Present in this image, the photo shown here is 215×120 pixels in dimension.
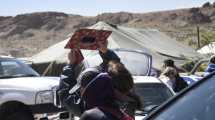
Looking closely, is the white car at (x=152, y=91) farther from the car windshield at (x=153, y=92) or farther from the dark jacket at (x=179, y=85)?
the dark jacket at (x=179, y=85)

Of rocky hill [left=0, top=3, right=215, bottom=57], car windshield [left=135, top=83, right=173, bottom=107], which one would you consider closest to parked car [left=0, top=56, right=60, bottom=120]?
car windshield [left=135, top=83, right=173, bottom=107]

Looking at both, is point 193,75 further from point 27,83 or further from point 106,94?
point 106,94

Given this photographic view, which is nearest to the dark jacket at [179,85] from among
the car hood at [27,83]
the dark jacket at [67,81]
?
the car hood at [27,83]

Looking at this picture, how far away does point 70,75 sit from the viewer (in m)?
9.54

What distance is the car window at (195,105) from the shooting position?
14.5ft

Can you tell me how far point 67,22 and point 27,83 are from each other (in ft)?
339

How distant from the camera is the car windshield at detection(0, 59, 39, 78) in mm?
12914

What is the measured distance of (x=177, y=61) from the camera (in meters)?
25.2

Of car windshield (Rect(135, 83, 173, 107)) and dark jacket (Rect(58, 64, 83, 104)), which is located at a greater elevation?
dark jacket (Rect(58, 64, 83, 104))

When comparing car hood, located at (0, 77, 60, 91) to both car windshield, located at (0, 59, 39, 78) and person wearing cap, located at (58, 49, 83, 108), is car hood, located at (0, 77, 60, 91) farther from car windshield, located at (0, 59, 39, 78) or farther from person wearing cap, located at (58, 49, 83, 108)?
person wearing cap, located at (58, 49, 83, 108)

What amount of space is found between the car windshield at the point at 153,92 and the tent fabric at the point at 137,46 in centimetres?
1284

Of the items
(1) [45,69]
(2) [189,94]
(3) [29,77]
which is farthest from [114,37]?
(2) [189,94]

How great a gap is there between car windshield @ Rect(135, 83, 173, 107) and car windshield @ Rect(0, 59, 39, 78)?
4.03 meters

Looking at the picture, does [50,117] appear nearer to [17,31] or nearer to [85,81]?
[85,81]
